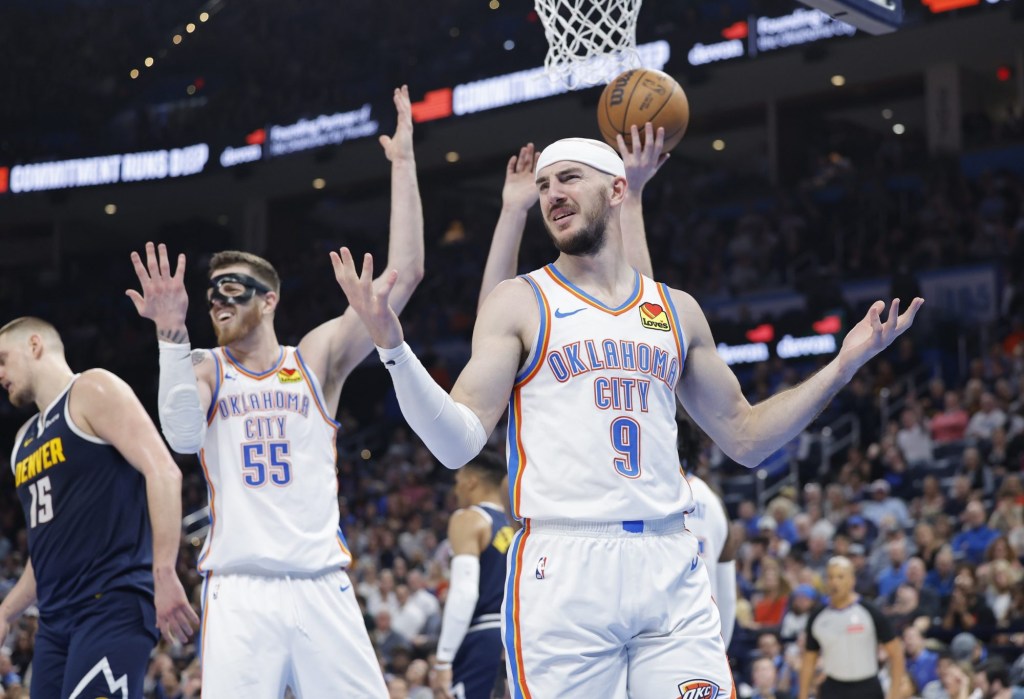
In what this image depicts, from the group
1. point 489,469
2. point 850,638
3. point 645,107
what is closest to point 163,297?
point 645,107

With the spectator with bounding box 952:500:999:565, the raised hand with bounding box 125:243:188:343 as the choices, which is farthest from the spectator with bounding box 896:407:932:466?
the raised hand with bounding box 125:243:188:343

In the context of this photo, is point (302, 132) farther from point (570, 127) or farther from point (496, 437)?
point (496, 437)

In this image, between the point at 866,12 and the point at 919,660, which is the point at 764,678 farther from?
the point at 866,12

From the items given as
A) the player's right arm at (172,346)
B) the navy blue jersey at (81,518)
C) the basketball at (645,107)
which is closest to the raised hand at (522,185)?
the basketball at (645,107)

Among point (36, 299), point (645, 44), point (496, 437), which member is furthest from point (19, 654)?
point (36, 299)

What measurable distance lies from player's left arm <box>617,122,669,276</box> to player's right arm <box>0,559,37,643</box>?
2.82m

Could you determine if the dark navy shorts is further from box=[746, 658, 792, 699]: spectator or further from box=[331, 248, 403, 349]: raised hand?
box=[331, 248, 403, 349]: raised hand

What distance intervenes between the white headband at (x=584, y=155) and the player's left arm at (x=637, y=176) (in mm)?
680

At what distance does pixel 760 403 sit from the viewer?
430 cm

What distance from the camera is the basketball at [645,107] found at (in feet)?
17.8

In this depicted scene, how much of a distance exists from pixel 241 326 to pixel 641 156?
1.87 meters

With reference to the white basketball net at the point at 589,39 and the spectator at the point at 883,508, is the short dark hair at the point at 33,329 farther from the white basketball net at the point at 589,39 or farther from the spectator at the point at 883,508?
the spectator at the point at 883,508

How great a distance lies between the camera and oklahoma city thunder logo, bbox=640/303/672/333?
4.23m

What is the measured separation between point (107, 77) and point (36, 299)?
5.27 m
